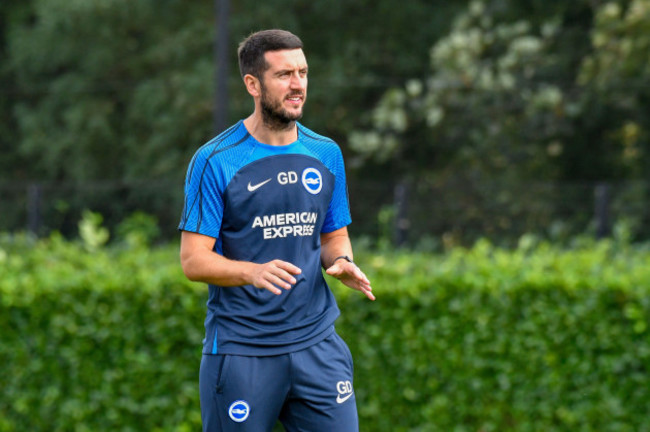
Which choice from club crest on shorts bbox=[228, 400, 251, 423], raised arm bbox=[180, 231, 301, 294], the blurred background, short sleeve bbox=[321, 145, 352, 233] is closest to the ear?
short sleeve bbox=[321, 145, 352, 233]

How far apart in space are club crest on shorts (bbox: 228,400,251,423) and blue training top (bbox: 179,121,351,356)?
0.68 ft

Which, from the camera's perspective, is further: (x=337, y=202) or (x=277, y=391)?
(x=337, y=202)

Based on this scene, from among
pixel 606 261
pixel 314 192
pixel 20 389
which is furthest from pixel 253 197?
pixel 606 261

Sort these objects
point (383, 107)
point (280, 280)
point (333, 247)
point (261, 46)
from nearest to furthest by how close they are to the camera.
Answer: point (280, 280), point (261, 46), point (333, 247), point (383, 107)

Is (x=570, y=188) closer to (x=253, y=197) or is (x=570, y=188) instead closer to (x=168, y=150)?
(x=253, y=197)

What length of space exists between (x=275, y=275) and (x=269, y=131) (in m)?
0.69

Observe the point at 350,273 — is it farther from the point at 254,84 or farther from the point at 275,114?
the point at 254,84

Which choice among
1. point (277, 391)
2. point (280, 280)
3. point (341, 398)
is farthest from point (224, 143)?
point (341, 398)

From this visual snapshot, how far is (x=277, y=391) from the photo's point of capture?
12.9 ft

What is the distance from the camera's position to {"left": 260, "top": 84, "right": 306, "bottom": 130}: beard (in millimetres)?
3838

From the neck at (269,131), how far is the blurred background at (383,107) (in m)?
6.12

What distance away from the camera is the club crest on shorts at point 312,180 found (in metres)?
3.95

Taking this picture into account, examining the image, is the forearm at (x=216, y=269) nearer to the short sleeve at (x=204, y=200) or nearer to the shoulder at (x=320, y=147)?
the short sleeve at (x=204, y=200)

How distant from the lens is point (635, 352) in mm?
6363
